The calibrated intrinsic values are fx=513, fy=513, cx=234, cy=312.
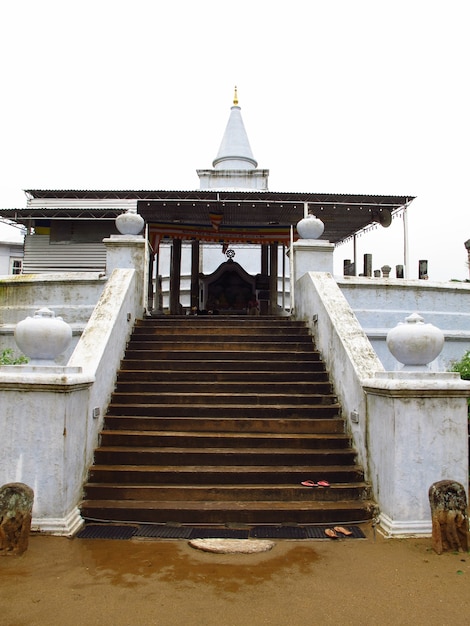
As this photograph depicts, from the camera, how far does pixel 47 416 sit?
187 inches

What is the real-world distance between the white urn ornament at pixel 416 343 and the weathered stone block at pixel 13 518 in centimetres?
365

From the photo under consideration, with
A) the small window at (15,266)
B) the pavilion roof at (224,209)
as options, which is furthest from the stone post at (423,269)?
the small window at (15,266)

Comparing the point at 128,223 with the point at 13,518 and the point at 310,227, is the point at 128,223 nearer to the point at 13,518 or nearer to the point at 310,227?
the point at 310,227

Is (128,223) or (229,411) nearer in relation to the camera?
(229,411)

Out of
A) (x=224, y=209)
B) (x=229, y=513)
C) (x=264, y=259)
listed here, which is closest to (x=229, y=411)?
(x=229, y=513)

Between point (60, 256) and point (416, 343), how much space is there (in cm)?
1456

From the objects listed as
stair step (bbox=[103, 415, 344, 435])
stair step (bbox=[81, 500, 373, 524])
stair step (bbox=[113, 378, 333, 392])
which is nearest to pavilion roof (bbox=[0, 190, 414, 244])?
stair step (bbox=[113, 378, 333, 392])

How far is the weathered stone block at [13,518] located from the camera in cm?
416

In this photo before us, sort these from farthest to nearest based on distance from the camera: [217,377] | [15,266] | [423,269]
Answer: [15,266]
[423,269]
[217,377]

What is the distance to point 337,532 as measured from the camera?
4.72m

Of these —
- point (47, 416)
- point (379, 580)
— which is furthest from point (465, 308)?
point (47, 416)

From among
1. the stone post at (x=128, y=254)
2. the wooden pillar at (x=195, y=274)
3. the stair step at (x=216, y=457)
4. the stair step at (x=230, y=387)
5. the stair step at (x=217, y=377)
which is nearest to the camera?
the stair step at (x=216, y=457)

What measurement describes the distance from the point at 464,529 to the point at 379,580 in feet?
3.25

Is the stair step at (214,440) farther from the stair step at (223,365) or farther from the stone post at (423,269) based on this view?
the stone post at (423,269)
